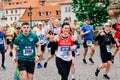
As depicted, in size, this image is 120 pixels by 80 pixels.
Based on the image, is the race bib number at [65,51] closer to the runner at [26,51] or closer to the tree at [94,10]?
the runner at [26,51]

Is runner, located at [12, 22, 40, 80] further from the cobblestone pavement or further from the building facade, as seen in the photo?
the building facade

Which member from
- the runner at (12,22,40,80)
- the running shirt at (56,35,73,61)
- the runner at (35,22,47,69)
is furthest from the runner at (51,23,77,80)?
the runner at (35,22,47,69)

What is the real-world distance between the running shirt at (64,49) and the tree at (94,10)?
1762 inches

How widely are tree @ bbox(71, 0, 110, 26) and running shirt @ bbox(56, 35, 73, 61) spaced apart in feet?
147

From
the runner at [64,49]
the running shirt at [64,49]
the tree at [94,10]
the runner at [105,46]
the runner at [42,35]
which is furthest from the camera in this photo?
the tree at [94,10]

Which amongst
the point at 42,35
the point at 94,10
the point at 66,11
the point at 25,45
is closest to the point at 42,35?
the point at 42,35

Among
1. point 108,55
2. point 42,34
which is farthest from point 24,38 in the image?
point 42,34

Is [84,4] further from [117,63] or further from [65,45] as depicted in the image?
[65,45]

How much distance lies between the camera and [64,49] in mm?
10297

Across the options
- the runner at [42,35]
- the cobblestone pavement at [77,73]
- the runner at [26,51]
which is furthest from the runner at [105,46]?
the runner at [42,35]

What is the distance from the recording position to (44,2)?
14625 centimetres

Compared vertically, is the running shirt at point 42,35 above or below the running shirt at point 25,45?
below

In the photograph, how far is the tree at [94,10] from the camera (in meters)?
55.6

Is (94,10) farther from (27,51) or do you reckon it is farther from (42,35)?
(27,51)
